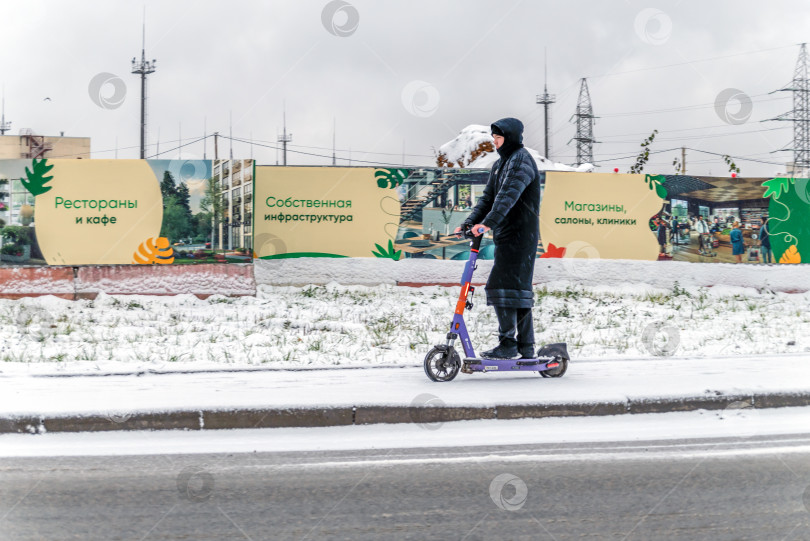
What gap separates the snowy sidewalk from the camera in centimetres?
536

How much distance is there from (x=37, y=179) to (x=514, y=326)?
32.6 ft

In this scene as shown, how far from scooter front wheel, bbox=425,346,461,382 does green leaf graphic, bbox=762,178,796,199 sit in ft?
40.2

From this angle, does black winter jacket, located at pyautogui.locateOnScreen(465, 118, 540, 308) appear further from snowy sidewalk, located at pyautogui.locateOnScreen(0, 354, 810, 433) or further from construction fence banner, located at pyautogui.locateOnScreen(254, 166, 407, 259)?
construction fence banner, located at pyautogui.locateOnScreen(254, 166, 407, 259)

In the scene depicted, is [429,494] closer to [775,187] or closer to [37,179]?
[37,179]

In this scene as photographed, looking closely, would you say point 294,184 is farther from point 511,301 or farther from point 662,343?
point 511,301

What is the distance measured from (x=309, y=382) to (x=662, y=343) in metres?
4.70

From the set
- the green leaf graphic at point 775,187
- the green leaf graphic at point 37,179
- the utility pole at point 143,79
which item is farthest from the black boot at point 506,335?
the utility pole at point 143,79

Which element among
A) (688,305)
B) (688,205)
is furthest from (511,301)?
(688,205)

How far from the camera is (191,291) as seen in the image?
13.3m

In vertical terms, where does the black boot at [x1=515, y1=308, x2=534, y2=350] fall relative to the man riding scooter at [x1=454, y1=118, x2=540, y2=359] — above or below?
below

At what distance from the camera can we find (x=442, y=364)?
6430 mm

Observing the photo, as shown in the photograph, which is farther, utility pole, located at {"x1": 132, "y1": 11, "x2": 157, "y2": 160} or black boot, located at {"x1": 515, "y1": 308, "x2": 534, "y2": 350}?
utility pole, located at {"x1": 132, "y1": 11, "x2": 157, "y2": 160}

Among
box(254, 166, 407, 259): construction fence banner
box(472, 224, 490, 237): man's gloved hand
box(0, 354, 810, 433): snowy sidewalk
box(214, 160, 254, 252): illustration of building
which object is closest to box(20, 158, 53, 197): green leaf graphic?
box(214, 160, 254, 252): illustration of building

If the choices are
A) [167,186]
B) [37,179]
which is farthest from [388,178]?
[37,179]
